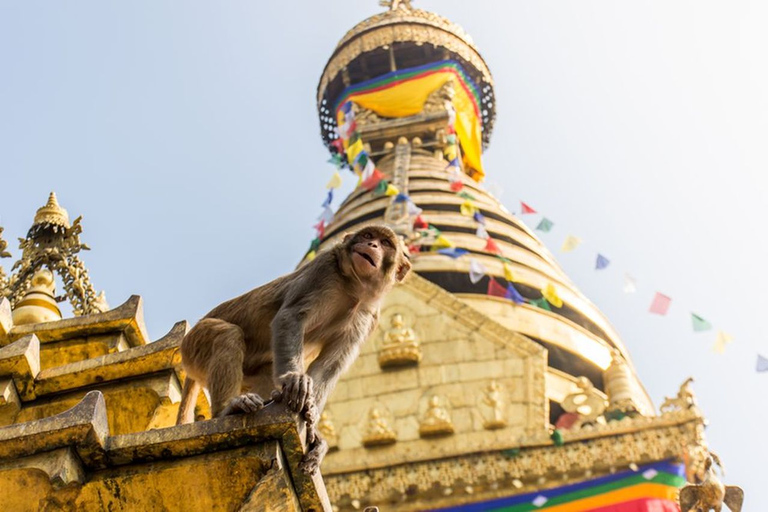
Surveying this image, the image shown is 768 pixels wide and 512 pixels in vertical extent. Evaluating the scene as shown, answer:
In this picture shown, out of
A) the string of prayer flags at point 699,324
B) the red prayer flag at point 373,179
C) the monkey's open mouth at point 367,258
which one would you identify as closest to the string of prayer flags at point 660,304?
the string of prayer flags at point 699,324

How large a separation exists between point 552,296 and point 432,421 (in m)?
6.62

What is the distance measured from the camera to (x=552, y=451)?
14.2m

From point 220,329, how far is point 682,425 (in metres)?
9.83

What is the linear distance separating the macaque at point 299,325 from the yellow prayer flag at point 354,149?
71.5 feet

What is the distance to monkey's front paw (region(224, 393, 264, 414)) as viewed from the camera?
4641mm

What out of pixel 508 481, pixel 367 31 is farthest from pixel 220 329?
pixel 367 31

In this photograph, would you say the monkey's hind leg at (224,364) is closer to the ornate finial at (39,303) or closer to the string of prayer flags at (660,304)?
the ornate finial at (39,303)

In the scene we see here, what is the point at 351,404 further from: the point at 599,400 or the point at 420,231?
the point at 420,231

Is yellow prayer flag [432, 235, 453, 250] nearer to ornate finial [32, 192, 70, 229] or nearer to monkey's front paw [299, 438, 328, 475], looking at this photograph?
ornate finial [32, 192, 70, 229]

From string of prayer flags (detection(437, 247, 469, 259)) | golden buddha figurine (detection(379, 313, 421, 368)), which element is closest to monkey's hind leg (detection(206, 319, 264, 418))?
golden buddha figurine (detection(379, 313, 421, 368))

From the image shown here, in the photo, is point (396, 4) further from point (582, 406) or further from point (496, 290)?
point (582, 406)

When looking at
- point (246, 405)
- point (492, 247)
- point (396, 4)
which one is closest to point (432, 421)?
point (492, 247)

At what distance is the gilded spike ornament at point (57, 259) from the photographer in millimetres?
9266

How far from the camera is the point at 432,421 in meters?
15.2
